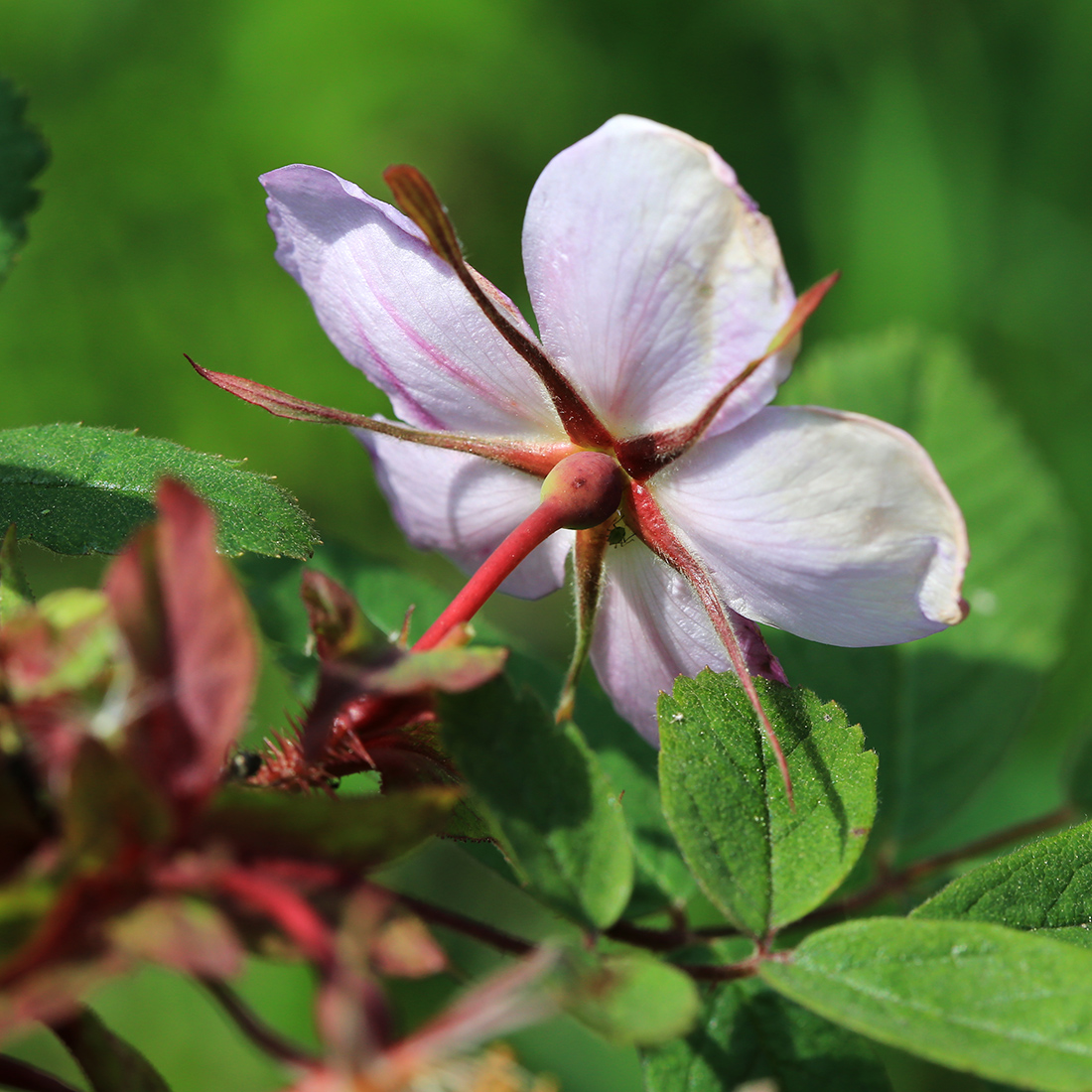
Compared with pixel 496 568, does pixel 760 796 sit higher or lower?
lower

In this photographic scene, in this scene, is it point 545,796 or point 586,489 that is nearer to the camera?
point 545,796

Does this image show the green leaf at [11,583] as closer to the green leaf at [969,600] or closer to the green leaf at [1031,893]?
the green leaf at [1031,893]

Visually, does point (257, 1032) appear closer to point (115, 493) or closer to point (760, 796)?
point (760, 796)

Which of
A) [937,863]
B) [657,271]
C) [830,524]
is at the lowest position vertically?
[937,863]

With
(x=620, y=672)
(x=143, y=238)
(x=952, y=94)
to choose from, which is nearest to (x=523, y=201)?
(x=143, y=238)

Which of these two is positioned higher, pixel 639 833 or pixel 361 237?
pixel 361 237

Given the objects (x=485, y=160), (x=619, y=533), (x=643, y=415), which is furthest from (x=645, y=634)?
(x=485, y=160)

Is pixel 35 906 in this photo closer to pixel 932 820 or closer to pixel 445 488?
pixel 445 488
